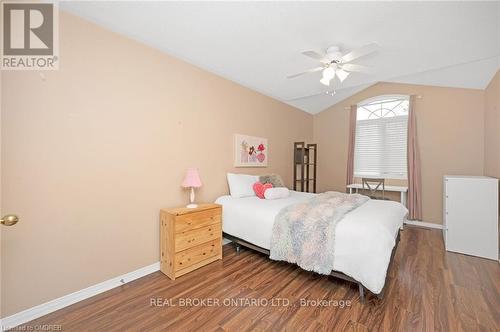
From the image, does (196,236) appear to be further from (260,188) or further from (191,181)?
(260,188)

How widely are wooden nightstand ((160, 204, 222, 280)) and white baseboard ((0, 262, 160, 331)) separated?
10.8 inches

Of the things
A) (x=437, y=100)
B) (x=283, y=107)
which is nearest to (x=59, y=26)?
(x=283, y=107)

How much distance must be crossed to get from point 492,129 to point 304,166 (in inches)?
119

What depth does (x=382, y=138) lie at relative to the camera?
459 cm

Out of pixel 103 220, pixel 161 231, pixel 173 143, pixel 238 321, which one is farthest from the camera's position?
pixel 173 143

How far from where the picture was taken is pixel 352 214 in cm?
226

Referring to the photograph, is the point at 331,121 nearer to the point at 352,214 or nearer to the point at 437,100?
the point at 437,100

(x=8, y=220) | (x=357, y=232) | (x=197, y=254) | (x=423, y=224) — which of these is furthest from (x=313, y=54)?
(x=423, y=224)

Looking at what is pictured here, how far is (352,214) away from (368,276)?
64 cm

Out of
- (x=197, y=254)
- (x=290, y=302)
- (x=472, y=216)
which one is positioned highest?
(x=472, y=216)

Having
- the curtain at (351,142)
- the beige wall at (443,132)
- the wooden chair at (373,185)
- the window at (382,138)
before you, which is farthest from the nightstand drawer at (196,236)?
the beige wall at (443,132)

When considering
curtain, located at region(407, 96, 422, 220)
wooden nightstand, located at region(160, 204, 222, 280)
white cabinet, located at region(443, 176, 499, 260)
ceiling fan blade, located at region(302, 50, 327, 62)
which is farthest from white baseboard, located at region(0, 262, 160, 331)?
curtain, located at region(407, 96, 422, 220)

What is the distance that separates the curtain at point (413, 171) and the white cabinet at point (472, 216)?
1.12 metres

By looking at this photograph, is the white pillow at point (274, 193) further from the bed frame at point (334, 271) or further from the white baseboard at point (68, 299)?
the white baseboard at point (68, 299)
